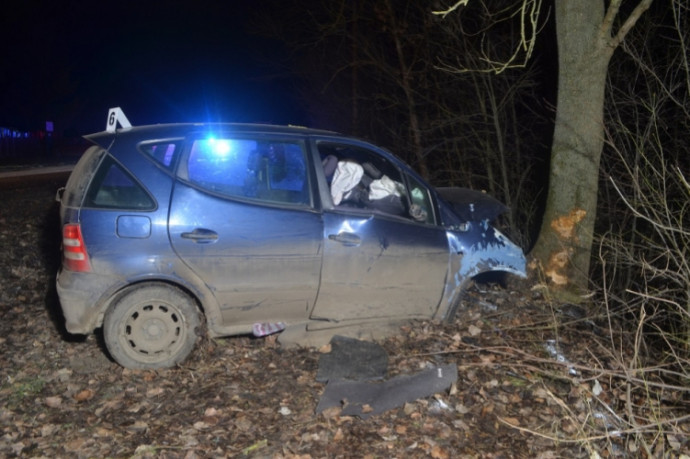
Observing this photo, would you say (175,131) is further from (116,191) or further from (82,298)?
(82,298)

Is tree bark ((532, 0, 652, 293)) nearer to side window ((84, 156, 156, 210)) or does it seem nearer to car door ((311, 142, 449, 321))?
car door ((311, 142, 449, 321))

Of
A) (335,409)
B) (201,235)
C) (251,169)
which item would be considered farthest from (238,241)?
(335,409)

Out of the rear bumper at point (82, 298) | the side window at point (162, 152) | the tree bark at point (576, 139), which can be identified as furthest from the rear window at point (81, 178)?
the tree bark at point (576, 139)

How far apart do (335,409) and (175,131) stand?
2.69 m

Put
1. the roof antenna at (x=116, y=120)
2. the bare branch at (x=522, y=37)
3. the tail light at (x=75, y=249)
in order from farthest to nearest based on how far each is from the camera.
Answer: the bare branch at (x=522, y=37), the roof antenna at (x=116, y=120), the tail light at (x=75, y=249)

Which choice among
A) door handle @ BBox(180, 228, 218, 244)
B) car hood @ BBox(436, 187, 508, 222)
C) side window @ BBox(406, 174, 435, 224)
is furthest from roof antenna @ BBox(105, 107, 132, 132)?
car hood @ BBox(436, 187, 508, 222)

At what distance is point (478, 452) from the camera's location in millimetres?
4262

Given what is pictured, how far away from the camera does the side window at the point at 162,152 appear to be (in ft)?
17.6

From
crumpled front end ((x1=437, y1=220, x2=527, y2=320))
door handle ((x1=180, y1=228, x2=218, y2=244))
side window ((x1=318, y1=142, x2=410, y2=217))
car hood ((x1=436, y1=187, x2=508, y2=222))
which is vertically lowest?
crumpled front end ((x1=437, y1=220, x2=527, y2=320))

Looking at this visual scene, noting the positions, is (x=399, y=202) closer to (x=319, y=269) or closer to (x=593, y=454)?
(x=319, y=269)

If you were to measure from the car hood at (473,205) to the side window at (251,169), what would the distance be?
1.53 meters

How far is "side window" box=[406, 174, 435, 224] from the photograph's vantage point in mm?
5914

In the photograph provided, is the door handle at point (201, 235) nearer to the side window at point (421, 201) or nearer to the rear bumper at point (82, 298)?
the rear bumper at point (82, 298)

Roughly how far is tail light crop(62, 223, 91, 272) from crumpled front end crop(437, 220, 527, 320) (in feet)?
10.4
